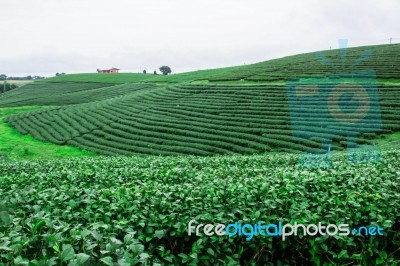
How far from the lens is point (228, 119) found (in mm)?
34281

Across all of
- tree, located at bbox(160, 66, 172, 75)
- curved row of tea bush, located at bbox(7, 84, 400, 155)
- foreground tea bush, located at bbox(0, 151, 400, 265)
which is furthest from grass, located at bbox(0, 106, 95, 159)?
tree, located at bbox(160, 66, 172, 75)

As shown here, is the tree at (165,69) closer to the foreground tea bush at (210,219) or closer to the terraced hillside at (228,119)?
the terraced hillside at (228,119)

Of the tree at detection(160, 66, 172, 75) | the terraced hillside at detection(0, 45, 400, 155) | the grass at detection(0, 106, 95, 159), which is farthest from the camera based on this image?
the tree at detection(160, 66, 172, 75)

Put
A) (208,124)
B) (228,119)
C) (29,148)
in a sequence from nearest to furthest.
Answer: (29,148) → (208,124) → (228,119)

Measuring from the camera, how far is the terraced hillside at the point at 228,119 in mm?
27594

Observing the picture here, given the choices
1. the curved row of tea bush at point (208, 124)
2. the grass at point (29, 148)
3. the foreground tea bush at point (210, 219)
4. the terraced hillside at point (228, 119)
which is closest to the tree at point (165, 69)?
the terraced hillside at point (228, 119)

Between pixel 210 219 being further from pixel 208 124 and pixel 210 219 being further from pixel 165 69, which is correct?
pixel 165 69

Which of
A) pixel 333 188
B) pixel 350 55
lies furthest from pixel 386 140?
pixel 350 55

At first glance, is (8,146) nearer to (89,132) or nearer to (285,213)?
(89,132)

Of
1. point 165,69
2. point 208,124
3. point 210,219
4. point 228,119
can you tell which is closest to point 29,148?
point 208,124

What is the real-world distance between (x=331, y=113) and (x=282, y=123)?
21.6 ft

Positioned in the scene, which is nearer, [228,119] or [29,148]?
[29,148]

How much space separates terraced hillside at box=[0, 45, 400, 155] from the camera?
27.6 m

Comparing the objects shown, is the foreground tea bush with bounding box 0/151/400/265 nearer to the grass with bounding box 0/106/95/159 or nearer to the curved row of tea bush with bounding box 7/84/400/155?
the curved row of tea bush with bounding box 7/84/400/155
